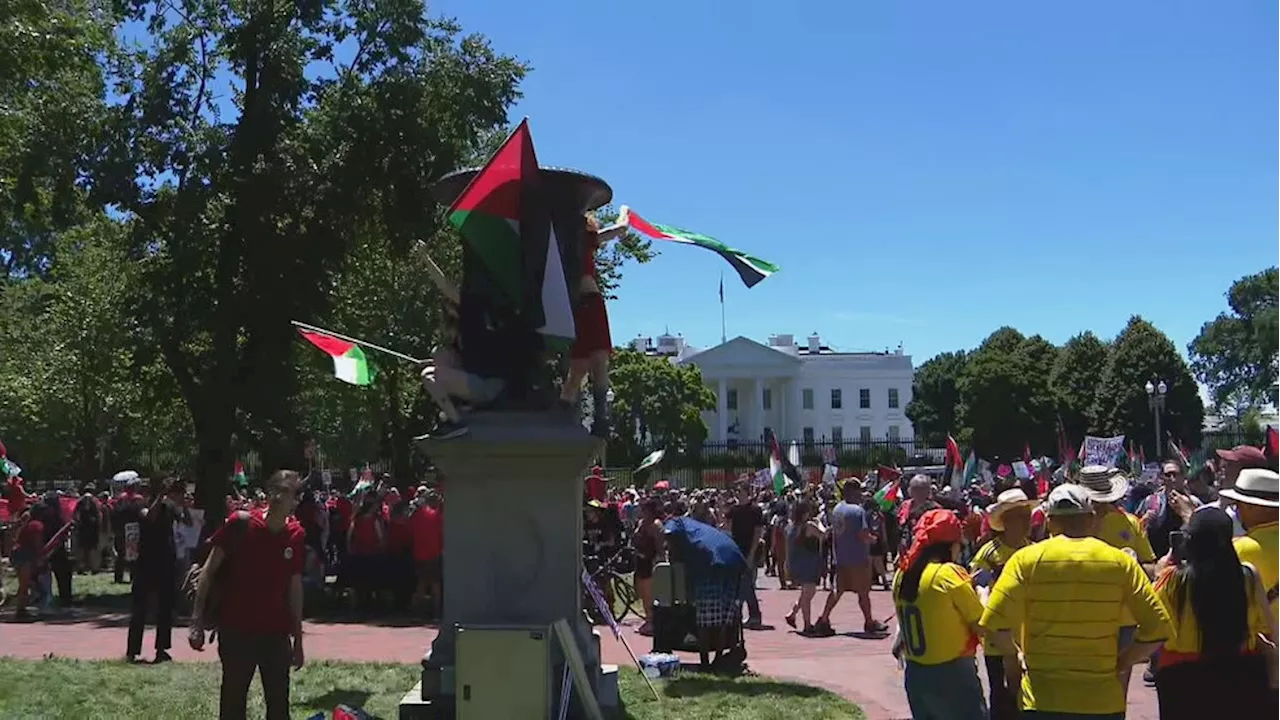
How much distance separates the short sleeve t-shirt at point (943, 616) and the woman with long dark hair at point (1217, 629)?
2.69 ft

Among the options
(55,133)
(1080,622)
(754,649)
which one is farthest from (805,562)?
(55,133)

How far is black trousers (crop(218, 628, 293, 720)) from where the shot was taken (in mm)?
7102

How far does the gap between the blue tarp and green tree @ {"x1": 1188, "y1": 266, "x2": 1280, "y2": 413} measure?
284ft

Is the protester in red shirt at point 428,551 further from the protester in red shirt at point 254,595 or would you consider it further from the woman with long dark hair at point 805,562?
the protester in red shirt at point 254,595

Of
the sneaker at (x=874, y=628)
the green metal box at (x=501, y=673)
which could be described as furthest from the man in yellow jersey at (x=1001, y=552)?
the sneaker at (x=874, y=628)

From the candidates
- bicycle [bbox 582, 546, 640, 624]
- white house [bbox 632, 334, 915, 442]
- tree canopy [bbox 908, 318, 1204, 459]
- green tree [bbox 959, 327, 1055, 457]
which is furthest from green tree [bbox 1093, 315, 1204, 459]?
bicycle [bbox 582, 546, 640, 624]

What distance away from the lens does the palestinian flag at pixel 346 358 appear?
1167cm

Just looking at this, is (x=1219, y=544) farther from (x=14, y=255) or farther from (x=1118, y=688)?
(x=14, y=255)

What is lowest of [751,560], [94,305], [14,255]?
[751,560]

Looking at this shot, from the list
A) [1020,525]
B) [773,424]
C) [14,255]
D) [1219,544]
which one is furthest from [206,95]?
[773,424]

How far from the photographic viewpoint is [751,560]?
15.5m

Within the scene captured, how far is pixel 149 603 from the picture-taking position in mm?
11875

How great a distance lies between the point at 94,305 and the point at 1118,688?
27.3 m

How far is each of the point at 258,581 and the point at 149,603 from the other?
5.51 meters
